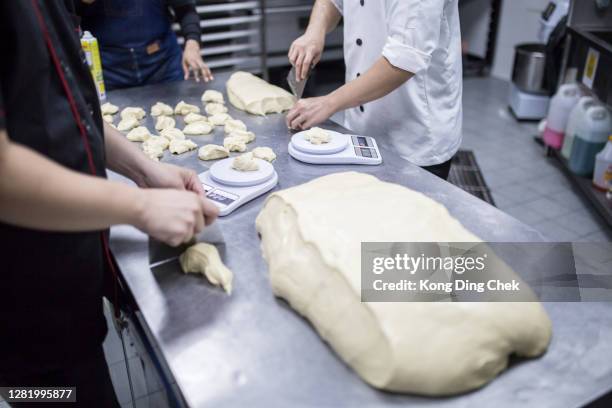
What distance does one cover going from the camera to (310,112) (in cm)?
159

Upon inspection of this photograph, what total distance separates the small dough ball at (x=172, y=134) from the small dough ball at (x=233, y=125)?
0.15 m

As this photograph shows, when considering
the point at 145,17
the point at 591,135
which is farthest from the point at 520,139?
the point at 145,17

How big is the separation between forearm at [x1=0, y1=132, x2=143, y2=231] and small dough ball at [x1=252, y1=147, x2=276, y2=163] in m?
0.71

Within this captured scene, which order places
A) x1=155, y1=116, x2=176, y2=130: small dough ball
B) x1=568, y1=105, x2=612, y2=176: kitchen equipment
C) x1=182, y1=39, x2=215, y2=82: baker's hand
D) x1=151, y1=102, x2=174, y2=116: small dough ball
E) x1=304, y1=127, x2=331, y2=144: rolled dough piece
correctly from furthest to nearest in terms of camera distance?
x1=568, y1=105, x2=612, y2=176: kitchen equipment, x1=182, y1=39, x2=215, y2=82: baker's hand, x1=151, y1=102, x2=174, y2=116: small dough ball, x1=155, y1=116, x2=176, y2=130: small dough ball, x1=304, y1=127, x2=331, y2=144: rolled dough piece

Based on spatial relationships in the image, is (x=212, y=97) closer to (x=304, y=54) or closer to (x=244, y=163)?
(x=304, y=54)


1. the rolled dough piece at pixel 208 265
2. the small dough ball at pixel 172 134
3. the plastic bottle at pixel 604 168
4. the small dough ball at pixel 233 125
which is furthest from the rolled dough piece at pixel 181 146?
the plastic bottle at pixel 604 168

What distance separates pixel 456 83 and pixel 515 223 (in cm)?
63

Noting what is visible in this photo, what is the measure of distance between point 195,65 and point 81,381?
1.54 meters

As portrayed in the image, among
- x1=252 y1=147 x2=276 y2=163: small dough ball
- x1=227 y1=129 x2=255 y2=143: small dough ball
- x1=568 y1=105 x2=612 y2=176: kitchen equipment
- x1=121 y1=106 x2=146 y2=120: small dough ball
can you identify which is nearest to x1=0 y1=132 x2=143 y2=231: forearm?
x1=252 y1=147 x2=276 y2=163: small dough ball

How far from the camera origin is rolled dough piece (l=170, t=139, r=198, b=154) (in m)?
1.52

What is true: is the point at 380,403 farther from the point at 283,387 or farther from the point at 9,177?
the point at 9,177

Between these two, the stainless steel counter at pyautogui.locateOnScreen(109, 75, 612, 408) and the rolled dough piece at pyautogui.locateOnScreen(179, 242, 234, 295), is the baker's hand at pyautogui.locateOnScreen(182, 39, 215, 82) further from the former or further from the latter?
the rolled dough piece at pyautogui.locateOnScreen(179, 242, 234, 295)

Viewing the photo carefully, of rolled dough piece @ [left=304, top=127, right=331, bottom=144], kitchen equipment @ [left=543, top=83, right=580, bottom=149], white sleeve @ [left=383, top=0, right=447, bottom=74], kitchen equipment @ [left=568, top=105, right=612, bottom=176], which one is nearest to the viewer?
white sleeve @ [left=383, top=0, right=447, bottom=74]

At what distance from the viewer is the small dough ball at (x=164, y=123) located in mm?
1683
